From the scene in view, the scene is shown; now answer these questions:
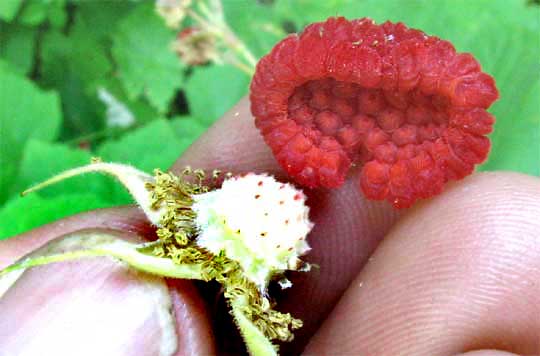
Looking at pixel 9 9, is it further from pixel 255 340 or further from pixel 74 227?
pixel 255 340

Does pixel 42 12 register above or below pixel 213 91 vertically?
below

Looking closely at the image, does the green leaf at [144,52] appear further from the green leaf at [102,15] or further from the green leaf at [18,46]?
the green leaf at [18,46]

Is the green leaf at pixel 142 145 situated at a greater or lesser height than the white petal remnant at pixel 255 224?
lesser

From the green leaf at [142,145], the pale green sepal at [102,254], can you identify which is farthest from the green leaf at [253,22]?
the pale green sepal at [102,254]

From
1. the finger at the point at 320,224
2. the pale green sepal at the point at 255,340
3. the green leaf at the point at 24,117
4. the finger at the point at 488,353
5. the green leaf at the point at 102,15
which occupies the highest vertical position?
the finger at the point at 488,353

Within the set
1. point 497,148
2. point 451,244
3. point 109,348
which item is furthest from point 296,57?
point 497,148

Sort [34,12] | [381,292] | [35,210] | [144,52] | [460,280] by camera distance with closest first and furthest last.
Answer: [460,280] < [381,292] < [35,210] < [34,12] < [144,52]

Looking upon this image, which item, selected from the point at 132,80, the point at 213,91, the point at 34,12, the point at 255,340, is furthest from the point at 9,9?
the point at 255,340
